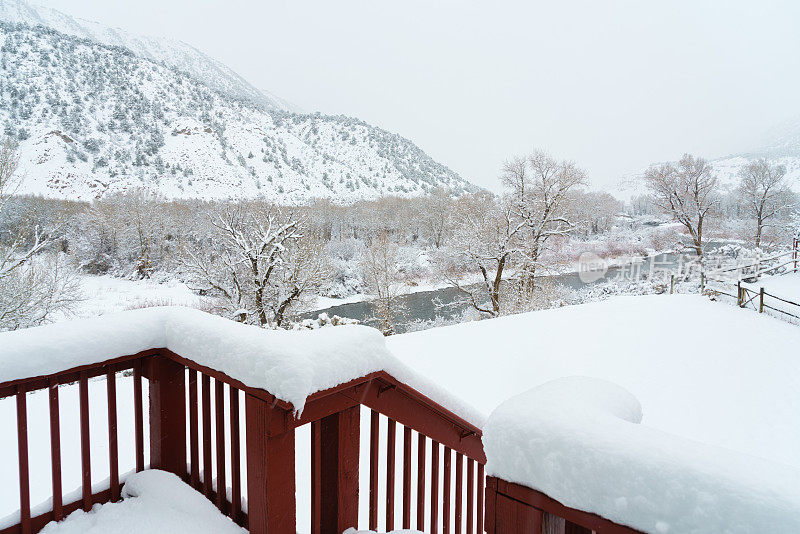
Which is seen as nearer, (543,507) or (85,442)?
(543,507)

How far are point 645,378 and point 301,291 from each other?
37.5ft

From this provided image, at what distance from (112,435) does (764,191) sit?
33.7 meters

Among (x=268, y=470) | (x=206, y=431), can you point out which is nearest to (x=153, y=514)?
(x=206, y=431)

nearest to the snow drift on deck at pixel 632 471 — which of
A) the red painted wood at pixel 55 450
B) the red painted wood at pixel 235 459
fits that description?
the red painted wood at pixel 235 459

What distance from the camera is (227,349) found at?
163 cm

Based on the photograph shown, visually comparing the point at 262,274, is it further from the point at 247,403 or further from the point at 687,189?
the point at 687,189

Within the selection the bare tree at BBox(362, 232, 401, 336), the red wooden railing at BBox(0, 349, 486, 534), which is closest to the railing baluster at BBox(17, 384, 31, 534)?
the red wooden railing at BBox(0, 349, 486, 534)

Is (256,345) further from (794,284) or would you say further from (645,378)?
(794,284)

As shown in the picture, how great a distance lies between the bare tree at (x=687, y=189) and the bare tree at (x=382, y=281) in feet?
52.9

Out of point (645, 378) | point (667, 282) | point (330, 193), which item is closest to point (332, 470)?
point (645, 378)

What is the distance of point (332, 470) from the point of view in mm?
1745

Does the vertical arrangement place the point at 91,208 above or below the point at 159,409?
above

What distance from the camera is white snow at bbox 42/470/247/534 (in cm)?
176

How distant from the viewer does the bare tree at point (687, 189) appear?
79.3ft
